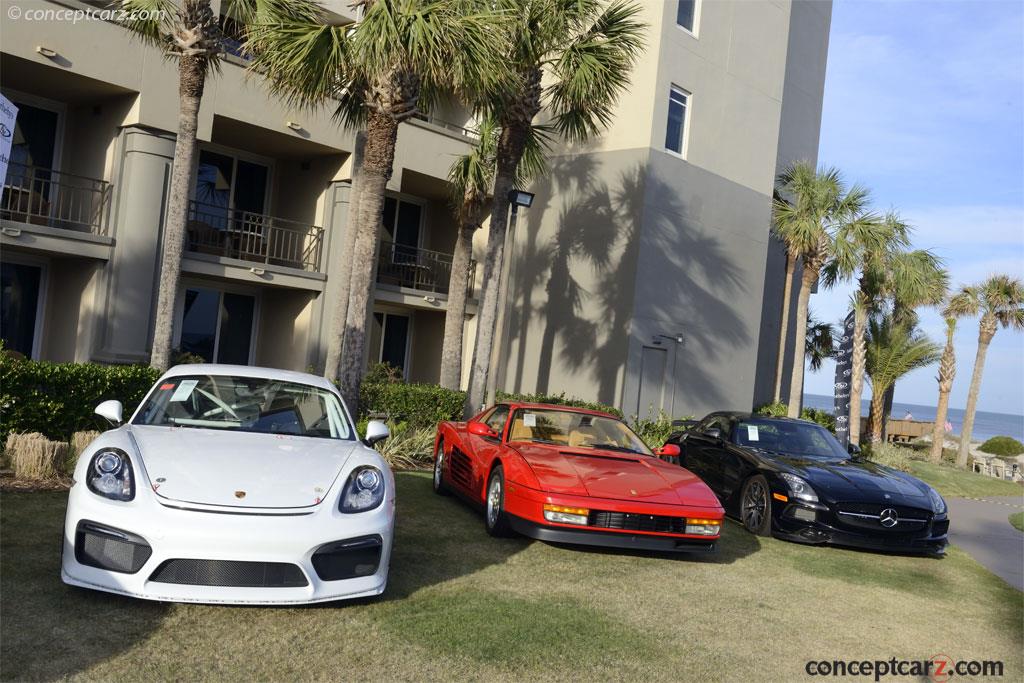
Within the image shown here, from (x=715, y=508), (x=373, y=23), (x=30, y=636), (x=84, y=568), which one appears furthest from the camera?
(x=373, y=23)

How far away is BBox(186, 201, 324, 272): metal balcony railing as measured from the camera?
16970mm

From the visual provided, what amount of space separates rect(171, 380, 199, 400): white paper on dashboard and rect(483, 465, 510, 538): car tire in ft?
9.10

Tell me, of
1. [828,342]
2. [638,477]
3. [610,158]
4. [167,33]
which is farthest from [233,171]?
[828,342]

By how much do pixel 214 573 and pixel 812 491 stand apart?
6520mm

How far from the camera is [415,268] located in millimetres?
20969

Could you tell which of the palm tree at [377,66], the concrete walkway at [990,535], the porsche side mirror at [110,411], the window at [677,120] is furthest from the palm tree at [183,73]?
A: the concrete walkway at [990,535]

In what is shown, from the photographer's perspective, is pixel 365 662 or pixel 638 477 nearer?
pixel 365 662

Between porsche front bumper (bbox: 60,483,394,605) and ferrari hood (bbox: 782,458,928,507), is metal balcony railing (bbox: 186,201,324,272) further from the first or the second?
porsche front bumper (bbox: 60,483,394,605)

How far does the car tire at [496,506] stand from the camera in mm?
7699

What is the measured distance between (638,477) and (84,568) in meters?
4.49

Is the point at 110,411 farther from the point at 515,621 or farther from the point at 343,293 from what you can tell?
the point at 343,293

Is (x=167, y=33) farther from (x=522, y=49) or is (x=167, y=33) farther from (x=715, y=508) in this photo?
(x=715, y=508)

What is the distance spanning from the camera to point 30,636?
435 cm

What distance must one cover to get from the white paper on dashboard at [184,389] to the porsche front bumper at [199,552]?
52.4 inches
